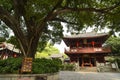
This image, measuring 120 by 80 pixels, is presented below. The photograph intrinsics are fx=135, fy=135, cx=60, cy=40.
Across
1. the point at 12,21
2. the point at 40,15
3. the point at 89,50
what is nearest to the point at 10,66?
the point at 12,21

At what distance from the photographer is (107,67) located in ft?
67.8

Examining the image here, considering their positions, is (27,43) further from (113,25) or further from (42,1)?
(113,25)

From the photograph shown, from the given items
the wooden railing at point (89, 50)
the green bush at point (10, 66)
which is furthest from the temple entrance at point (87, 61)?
the green bush at point (10, 66)

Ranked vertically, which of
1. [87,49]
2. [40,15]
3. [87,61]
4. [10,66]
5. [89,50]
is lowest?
[10,66]

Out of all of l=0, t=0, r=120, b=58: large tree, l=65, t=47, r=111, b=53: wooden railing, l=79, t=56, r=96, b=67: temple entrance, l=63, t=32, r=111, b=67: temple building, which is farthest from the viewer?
l=79, t=56, r=96, b=67: temple entrance

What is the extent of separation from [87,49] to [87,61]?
2.53m

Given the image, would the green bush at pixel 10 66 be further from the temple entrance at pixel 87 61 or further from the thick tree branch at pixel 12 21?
the temple entrance at pixel 87 61

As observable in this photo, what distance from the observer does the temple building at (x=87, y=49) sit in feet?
77.3

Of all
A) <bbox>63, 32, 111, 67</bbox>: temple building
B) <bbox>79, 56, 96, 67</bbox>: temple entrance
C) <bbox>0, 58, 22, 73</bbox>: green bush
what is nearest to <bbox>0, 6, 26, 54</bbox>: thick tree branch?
<bbox>0, 58, 22, 73</bbox>: green bush

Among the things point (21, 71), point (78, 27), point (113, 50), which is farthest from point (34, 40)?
point (113, 50)

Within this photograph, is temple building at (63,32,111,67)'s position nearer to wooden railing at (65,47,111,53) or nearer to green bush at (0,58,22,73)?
wooden railing at (65,47,111,53)

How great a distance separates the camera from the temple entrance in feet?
78.4

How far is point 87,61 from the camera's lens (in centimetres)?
2502

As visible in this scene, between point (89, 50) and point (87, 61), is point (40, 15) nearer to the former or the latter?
point (89, 50)
